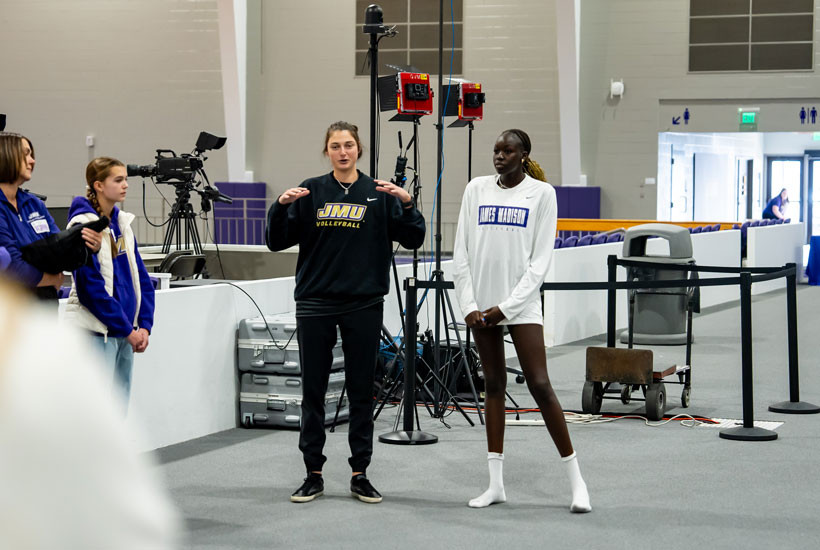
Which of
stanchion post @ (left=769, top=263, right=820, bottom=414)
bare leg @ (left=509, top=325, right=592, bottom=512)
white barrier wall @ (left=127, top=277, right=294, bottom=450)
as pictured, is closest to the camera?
bare leg @ (left=509, top=325, right=592, bottom=512)

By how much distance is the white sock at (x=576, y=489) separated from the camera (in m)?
4.44

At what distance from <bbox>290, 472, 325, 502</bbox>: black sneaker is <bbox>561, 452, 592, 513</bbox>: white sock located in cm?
108

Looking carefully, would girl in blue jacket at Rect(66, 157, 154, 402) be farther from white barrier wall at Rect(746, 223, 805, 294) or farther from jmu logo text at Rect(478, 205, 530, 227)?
white barrier wall at Rect(746, 223, 805, 294)

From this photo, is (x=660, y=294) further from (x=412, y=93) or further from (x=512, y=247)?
(x=512, y=247)

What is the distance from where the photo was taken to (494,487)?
15.0 feet

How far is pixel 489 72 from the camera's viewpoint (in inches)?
762

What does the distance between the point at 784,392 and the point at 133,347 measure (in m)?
5.00

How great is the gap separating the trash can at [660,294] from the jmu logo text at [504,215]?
224 inches

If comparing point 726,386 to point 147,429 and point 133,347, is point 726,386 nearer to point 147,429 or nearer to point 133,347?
point 147,429

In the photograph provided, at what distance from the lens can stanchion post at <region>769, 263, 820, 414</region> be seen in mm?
6696

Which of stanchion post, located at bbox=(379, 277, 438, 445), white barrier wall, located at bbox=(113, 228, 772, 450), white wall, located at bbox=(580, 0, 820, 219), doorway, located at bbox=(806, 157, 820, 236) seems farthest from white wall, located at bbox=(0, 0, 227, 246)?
stanchion post, located at bbox=(379, 277, 438, 445)

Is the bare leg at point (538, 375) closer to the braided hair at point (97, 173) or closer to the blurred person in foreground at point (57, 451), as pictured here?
the braided hair at point (97, 173)

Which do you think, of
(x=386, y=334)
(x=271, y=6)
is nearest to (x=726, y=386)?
(x=386, y=334)

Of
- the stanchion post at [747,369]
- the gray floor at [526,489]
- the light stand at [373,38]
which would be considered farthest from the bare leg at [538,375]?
the stanchion post at [747,369]
